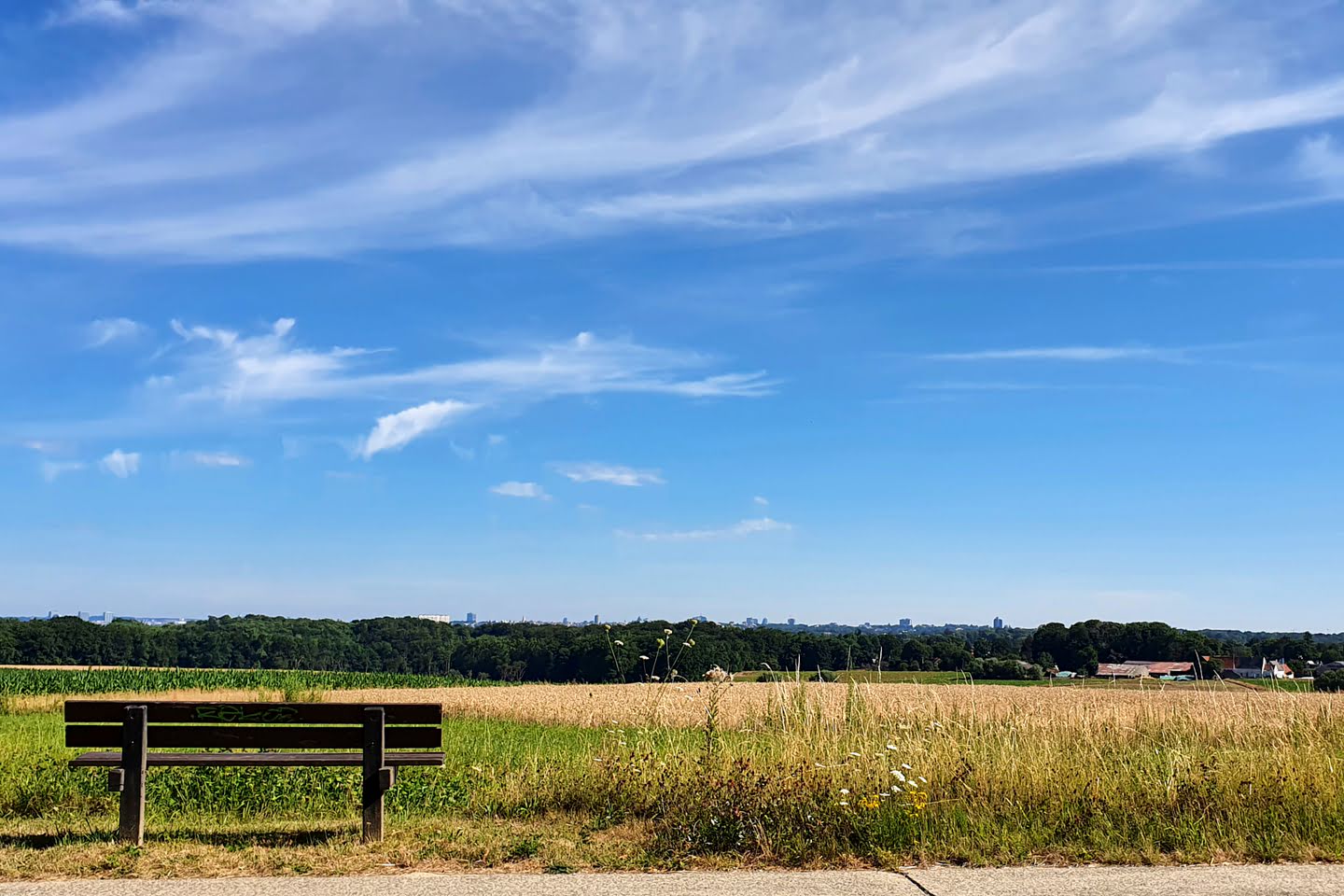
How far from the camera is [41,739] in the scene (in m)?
20.3

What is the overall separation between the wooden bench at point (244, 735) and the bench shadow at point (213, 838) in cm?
28

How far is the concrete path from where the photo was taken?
6016 mm

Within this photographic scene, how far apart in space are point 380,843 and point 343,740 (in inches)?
35.8

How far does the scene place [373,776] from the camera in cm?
746

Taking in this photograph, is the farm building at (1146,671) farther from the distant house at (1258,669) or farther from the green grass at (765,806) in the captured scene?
the green grass at (765,806)

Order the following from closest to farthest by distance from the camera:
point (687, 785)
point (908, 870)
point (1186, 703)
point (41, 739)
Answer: point (908, 870) → point (687, 785) → point (1186, 703) → point (41, 739)

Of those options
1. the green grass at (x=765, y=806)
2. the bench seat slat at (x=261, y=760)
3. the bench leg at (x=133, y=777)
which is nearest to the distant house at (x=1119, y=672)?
the green grass at (x=765, y=806)

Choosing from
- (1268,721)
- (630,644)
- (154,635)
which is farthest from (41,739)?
(154,635)

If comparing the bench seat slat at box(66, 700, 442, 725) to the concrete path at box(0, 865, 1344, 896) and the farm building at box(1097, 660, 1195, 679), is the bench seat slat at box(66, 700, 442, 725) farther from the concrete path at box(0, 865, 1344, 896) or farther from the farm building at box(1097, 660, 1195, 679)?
the farm building at box(1097, 660, 1195, 679)

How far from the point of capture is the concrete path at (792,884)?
602 cm

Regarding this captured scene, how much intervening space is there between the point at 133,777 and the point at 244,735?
73cm

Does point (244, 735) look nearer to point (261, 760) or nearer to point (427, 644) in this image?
point (261, 760)

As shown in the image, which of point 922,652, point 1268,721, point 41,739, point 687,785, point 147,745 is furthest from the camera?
point 922,652

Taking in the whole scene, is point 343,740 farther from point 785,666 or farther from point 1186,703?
point 1186,703
